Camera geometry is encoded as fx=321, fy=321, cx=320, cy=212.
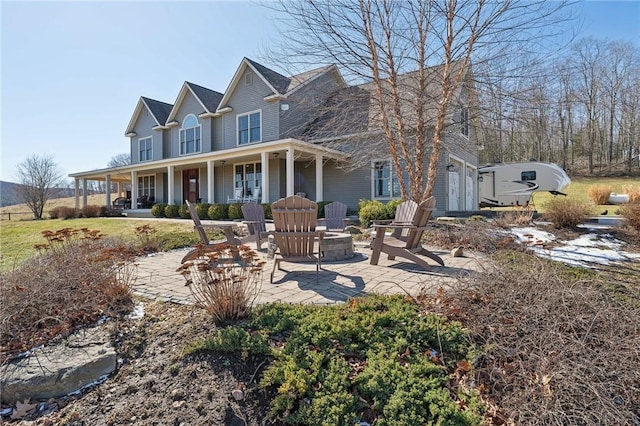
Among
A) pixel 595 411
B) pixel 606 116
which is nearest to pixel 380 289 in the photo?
pixel 595 411

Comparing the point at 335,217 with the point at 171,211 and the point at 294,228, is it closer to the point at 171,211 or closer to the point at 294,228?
the point at 294,228

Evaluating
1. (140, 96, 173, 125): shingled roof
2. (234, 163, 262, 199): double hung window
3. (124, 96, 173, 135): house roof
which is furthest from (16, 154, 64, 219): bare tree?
(234, 163, 262, 199): double hung window

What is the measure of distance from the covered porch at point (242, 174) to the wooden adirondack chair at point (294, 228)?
832 centimetres

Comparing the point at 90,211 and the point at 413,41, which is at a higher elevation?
the point at 413,41

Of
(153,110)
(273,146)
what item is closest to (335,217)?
(273,146)

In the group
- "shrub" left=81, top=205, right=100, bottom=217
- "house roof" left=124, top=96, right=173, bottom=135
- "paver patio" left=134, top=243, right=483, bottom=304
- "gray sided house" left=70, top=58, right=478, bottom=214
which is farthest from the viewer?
"house roof" left=124, top=96, right=173, bottom=135

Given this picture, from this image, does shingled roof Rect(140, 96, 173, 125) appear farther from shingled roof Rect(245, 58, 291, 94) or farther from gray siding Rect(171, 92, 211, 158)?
shingled roof Rect(245, 58, 291, 94)

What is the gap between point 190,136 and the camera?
1919cm

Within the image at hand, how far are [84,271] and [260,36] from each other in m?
7.65

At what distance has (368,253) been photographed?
6.70 metres

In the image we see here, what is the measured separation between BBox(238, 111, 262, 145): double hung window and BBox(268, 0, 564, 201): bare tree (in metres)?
7.90

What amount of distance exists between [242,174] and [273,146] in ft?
16.7

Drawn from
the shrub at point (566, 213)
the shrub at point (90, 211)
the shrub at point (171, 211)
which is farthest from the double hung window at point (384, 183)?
the shrub at point (90, 211)

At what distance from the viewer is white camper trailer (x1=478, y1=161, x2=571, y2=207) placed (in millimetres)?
17391
